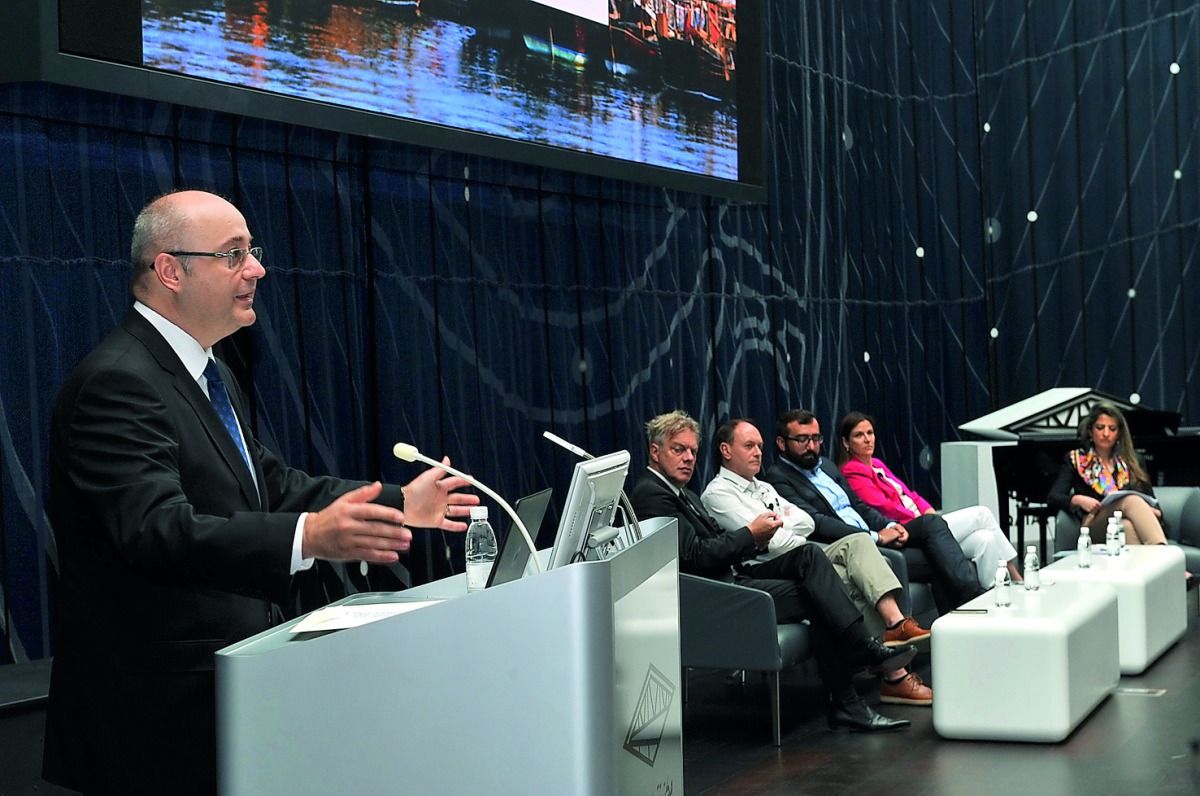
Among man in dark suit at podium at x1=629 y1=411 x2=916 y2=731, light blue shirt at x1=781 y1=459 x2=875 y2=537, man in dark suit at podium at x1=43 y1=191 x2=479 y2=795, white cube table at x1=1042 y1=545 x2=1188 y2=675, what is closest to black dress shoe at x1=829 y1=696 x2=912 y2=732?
man in dark suit at podium at x1=629 y1=411 x2=916 y2=731

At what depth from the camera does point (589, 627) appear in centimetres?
189

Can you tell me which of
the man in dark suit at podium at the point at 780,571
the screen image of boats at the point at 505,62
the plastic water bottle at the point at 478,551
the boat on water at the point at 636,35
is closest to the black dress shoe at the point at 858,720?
the man in dark suit at podium at the point at 780,571

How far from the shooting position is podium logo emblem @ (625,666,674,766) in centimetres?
212

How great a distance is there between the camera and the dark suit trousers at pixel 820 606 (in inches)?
196

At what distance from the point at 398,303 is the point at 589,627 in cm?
417

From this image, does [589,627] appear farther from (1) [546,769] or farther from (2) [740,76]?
(2) [740,76]

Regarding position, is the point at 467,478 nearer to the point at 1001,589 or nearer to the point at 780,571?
the point at 780,571

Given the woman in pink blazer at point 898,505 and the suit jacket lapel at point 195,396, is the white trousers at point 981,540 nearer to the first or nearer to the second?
the woman in pink blazer at point 898,505

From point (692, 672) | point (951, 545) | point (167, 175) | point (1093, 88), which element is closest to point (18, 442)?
point (167, 175)

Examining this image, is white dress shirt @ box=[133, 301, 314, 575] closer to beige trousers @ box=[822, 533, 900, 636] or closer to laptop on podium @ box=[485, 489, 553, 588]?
laptop on podium @ box=[485, 489, 553, 588]

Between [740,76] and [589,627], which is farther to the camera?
[740,76]

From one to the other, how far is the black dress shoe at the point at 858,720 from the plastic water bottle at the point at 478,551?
6.78ft

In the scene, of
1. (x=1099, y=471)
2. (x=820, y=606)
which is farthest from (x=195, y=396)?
(x=1099, y=471)

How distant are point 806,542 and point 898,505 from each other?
1522 millimetres
